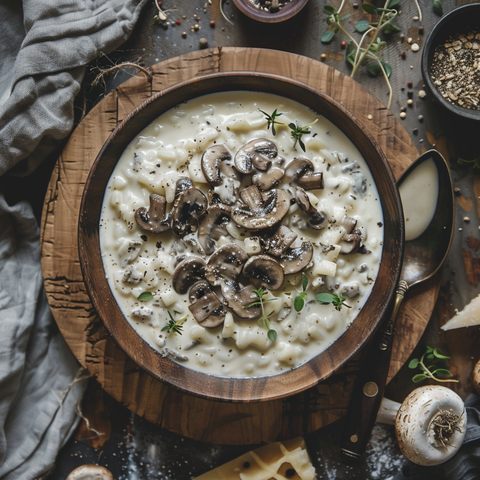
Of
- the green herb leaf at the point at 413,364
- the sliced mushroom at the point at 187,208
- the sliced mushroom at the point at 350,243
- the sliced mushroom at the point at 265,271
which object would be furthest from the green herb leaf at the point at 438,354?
the sliced mushroom at the point at 187,208

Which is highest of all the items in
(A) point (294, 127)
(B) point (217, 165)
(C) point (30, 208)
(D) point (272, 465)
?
(A) point (294, 127)

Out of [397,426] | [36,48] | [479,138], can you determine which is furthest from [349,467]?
[36,48]

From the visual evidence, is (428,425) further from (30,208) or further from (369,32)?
(30,208)

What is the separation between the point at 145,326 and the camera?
2.96 m

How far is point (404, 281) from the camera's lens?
10.0 ft

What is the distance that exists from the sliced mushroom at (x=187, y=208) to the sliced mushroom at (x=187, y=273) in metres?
0.20

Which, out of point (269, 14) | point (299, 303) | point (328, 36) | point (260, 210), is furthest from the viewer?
point (328, 36)

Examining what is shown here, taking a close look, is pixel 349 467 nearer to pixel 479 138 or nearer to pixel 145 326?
pixel 145 326

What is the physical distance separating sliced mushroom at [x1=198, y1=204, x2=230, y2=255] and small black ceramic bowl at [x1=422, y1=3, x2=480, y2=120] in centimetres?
168

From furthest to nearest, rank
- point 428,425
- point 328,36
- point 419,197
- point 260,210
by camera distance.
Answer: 1. point 328,36
2. point 419,197
3. point 428,425
4. point 260,210

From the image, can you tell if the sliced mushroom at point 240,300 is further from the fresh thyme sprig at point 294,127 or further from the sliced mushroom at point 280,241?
the fresh thyme sprig at point 294,127

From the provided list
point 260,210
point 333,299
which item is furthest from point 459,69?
Answer: point 333,299

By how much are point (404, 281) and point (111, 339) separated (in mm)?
1957

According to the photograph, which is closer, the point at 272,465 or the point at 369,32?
the point at 272,465
